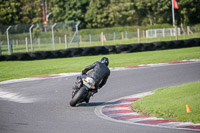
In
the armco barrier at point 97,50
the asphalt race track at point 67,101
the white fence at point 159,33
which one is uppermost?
the white fence at point 159,33

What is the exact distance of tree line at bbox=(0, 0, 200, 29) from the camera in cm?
5628

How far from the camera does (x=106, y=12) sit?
6094cm

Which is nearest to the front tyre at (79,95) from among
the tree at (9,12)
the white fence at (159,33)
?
the white fence at (159,33)

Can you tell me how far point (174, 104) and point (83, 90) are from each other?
7.64 ft

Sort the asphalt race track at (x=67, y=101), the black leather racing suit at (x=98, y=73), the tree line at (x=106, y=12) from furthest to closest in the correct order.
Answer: the tree line at (x=106, y=12)
the black leather racing suit at (x=98, y=73)
the asphalt race track at (x=67, y=101)

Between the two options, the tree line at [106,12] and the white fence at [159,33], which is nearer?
the white fence at [159,33]

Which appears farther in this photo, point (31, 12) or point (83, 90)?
point (31, 12)

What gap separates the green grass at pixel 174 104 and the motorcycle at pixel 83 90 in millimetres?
1230

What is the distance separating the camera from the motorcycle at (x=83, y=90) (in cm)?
943

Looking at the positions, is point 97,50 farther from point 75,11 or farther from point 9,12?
point 75,11

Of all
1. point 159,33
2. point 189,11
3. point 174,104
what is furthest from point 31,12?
point 174,104

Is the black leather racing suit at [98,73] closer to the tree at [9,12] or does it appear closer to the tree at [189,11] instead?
the tree at [9,12]

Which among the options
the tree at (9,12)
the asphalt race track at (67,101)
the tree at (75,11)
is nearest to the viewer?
the asphalt race track at (67,101)

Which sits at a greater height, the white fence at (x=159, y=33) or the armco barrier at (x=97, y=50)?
the white fence at (x=159, y=33)
